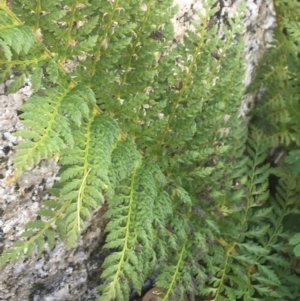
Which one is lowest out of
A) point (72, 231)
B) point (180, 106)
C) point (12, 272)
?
point (12, 272)

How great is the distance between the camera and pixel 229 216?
6.79ft

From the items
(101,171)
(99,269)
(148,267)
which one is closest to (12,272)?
(99,269)

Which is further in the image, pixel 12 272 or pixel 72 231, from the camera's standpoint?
pixel 12 272

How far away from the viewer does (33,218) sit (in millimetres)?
1756

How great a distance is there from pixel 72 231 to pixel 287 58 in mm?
1259

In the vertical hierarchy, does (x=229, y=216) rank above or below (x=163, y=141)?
below

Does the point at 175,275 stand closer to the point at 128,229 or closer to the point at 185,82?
the point at 128,229

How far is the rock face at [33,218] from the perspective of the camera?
1.62 m

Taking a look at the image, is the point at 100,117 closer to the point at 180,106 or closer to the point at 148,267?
the point at 180,106

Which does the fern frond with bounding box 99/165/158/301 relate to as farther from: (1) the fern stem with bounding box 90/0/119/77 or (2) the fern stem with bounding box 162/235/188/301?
(1) the fern stem with bounding box 90/0/119/77

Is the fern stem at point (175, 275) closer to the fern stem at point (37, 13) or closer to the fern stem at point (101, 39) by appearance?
the fern stem at point (101, 39)

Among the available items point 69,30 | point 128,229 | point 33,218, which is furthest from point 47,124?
point 33,218

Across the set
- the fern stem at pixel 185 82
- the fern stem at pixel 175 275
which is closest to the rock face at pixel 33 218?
the fern stem at pixel 185 82

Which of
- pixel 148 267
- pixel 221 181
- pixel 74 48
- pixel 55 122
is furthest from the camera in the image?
pixel 221 181
